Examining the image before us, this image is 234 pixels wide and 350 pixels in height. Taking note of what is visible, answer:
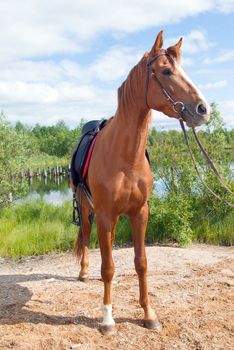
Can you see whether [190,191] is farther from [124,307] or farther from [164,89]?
[164,89]

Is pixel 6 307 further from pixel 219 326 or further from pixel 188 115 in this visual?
pixel 188 115

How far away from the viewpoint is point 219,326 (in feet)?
11.9

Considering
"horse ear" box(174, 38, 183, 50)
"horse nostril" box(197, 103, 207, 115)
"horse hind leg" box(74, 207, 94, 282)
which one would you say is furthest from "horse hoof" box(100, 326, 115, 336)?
"horse ear" box(174, 38, 183, 50)

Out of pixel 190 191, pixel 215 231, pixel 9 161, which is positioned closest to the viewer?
pixel 215 231

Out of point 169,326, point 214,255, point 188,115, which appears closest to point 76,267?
point 214,255

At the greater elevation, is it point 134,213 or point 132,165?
point 132,165

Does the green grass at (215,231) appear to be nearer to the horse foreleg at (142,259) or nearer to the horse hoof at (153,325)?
the horse foreleg at (142,259)

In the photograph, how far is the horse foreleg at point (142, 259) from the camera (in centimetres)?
370

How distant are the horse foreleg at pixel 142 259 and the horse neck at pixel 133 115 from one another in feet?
1.98

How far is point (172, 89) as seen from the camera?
122 inches

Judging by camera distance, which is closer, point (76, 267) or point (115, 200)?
point (115, 200)

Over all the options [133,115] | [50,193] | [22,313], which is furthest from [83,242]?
[50,193]

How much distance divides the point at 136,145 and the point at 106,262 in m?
1.15

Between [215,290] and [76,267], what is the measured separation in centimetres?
245
